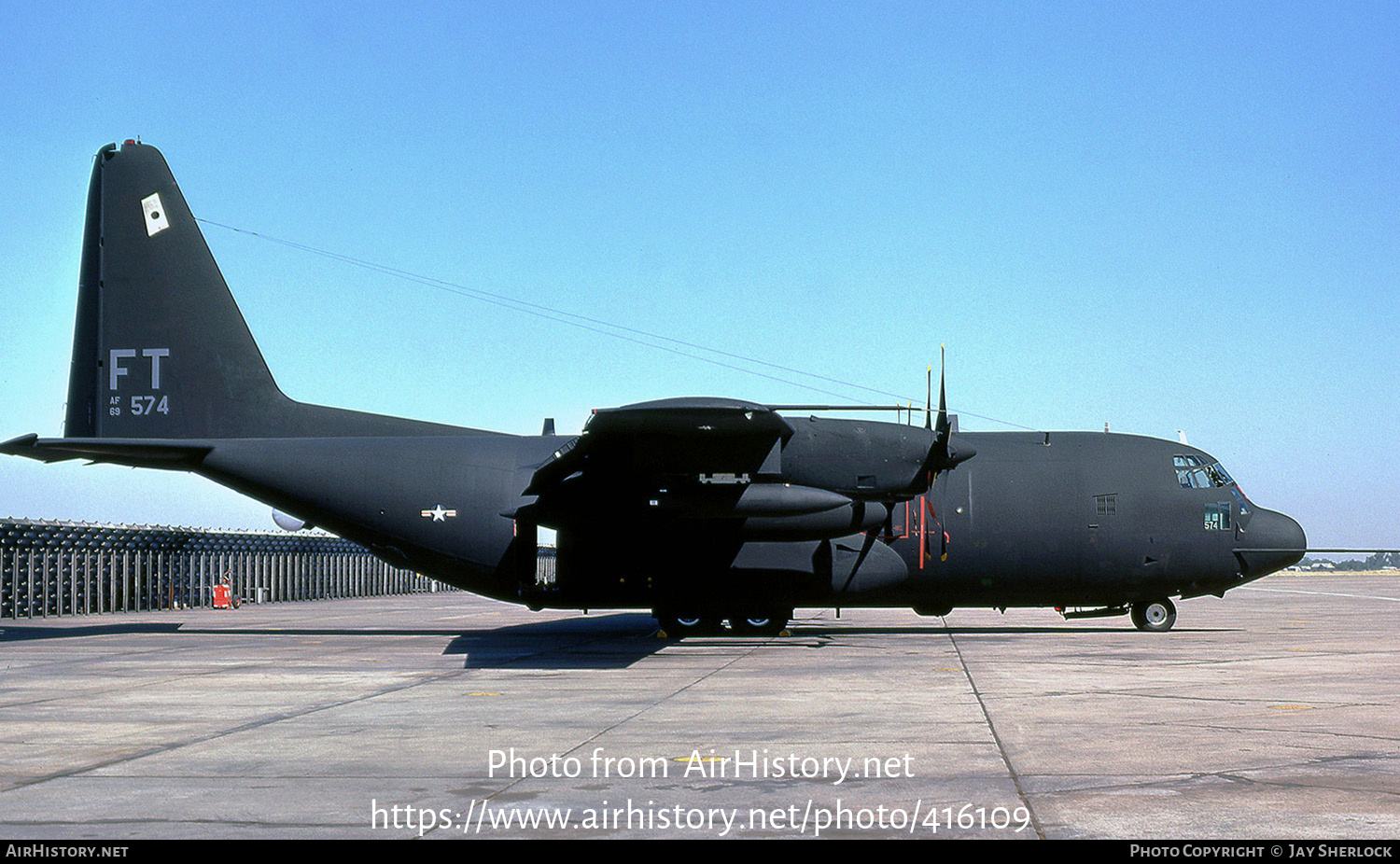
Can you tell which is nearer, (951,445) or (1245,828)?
(1245,828)

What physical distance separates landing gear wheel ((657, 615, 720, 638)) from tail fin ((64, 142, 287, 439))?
8.72m

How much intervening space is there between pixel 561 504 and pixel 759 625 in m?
5.37

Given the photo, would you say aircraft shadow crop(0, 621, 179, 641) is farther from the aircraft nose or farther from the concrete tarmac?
the aircraft nose

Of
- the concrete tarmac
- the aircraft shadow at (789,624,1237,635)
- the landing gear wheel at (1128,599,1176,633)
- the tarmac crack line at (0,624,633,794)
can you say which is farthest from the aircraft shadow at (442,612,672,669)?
the landing gear wheel at (1128,599,1176,633)

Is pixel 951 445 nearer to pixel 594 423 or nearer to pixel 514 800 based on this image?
pixel 594 423

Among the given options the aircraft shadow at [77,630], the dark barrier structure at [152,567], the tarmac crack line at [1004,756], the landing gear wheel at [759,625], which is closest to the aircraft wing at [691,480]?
the landing gear wheel at [759,625]

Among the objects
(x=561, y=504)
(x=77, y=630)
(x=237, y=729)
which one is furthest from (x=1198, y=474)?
(x=77, y=630)

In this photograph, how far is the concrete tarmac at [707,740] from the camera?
7.22m

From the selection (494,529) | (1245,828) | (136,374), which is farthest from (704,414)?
(136,374)

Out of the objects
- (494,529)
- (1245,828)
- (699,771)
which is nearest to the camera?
(1245,828)

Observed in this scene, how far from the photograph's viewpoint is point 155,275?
22.7m

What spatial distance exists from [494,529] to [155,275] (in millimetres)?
8575

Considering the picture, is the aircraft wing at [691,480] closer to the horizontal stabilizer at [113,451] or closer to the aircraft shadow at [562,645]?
the aircraft shadow at [562,645]

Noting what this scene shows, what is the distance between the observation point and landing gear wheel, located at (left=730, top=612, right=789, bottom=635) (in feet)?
73.1
